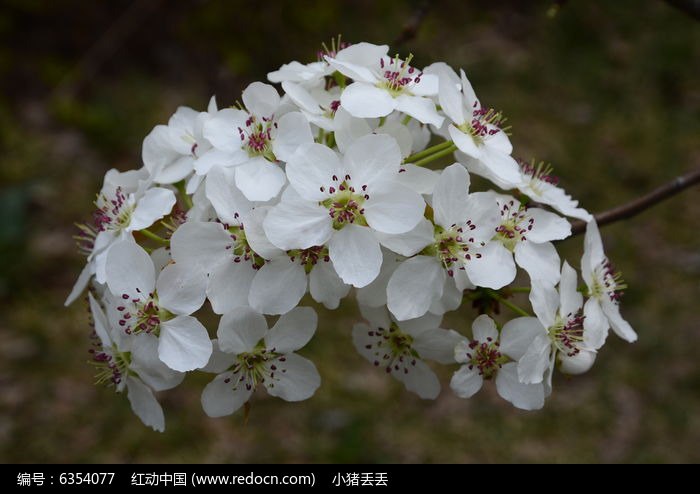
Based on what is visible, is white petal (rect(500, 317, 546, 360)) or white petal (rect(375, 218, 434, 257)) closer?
white petal (rect(375, 218, 434, 257))

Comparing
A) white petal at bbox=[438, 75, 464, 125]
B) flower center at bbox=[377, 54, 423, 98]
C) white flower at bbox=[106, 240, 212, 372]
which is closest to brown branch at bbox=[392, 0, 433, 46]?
flower center at bbox=[377, 54, 423, 98]

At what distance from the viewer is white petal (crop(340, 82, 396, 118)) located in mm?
1229

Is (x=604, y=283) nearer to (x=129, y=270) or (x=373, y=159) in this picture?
(x=373, y=159)

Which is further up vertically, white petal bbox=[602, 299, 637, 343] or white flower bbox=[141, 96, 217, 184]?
white flower bbox=[141, 96, 217, 184]

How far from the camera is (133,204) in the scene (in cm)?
143

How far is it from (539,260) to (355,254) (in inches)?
15.2

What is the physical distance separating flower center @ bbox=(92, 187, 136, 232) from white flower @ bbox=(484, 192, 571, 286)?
0.76 metres

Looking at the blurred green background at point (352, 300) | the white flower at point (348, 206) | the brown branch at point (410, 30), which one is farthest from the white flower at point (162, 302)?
the blurred green background at point (352, 300)

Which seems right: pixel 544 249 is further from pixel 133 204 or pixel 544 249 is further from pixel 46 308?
pixel 46 308

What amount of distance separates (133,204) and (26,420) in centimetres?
215

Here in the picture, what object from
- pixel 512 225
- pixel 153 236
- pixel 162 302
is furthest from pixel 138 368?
pixel 512 225

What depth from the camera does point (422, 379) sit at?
1.49 meters

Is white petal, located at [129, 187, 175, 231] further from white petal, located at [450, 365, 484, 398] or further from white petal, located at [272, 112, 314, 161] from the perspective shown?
white petal, located at [450, 365, 484, 398]
